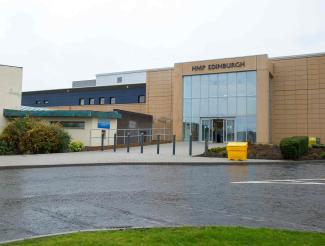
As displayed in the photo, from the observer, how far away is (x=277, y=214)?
7.45 meters

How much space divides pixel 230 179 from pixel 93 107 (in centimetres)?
4402

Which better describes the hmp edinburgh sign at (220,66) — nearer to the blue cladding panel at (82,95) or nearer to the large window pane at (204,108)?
the large window pane at (204,108)

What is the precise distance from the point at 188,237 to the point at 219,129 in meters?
37.3

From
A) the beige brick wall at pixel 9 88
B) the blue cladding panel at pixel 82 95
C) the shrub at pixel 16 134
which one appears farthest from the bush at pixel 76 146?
the blue cladding panel at pixel 82 95

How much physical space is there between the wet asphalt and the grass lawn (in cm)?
85

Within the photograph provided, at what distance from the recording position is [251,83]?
40125mm

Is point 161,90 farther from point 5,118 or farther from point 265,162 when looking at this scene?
point 265,162

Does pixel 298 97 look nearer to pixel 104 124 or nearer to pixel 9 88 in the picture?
pixel 104 124

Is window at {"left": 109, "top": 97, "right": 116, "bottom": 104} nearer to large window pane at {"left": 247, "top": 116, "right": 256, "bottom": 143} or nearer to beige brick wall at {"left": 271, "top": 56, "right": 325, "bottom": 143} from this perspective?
large window pane at {"left": 247, "top": 116, "right": 256, "bottom": 143}

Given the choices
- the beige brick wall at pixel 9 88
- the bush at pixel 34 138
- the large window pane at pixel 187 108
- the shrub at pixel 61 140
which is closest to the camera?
the bush at pixel 34 138

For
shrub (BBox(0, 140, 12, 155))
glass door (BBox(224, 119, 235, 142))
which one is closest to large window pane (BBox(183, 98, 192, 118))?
glass door (BBox(224, 119, 235, 142))

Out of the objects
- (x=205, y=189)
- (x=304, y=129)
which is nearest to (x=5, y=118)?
(x=205, y=189)

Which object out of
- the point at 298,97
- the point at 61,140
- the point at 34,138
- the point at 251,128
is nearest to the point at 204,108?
the point at 251,128

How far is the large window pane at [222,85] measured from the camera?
41.6m
